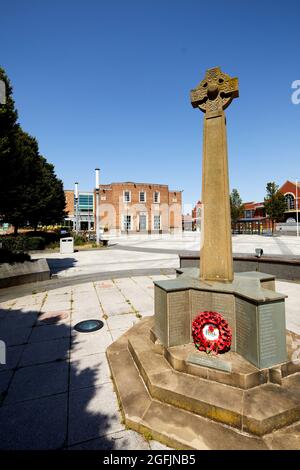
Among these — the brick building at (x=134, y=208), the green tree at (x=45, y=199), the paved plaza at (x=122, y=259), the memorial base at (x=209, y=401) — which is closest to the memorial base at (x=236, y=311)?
the memorial base at (x=209, y=401)

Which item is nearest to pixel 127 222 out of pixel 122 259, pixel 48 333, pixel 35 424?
pixel 122 259

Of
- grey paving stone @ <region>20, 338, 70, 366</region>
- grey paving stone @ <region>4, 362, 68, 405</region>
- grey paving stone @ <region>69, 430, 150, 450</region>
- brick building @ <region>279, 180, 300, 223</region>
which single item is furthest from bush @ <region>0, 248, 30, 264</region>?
brick building @ <region>279, 180, 300, 223</region>

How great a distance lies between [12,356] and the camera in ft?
16.2

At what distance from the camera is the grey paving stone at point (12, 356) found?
181 inches

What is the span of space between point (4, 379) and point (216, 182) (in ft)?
17.2

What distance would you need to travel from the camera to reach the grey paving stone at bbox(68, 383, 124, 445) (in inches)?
119

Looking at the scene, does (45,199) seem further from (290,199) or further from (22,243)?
(290,199)

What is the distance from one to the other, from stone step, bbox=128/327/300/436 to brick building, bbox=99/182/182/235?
47887mm

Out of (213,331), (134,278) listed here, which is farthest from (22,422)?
(134,278)

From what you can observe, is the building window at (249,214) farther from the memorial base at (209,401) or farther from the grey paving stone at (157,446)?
the grey paving stone at (157,446)

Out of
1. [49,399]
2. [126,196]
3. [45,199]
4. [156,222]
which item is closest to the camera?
[49,399]

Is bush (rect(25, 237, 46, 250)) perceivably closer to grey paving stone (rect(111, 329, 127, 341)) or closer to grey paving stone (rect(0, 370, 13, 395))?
grey paving stone (rect(111, 329, 127, 341))

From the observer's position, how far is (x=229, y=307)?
4160mm

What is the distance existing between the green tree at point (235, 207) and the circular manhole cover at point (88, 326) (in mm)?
47697
